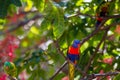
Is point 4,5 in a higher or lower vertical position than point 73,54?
higher

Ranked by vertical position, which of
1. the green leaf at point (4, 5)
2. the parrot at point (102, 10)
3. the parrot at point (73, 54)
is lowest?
the parrot at point (73, 54)

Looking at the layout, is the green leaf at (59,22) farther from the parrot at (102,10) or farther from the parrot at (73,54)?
the parrot at (102,10)

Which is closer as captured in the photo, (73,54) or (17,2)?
(73,54)

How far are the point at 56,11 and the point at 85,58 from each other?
666 mm

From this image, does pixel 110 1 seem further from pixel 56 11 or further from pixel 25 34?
pixel 25 34

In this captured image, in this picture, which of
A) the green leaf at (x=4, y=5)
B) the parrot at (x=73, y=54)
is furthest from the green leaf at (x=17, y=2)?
the parrot at (x=73, y=54)

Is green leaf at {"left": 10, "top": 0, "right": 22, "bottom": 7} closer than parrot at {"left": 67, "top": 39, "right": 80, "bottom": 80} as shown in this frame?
No

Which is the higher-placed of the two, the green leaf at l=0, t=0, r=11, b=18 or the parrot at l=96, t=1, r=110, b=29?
the green leaf at l=0, t=0, r=11, b=18

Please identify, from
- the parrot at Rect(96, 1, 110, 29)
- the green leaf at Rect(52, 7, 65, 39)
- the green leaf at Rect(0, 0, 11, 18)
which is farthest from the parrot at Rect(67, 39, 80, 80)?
the green leaf at Rect(0, 0, 11, 18)

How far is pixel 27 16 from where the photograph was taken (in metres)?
5.26

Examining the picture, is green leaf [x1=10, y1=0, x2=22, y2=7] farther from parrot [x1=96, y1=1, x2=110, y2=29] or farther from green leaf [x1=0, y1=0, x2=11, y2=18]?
parrot [x1=96, y1=1, x2=110, y2=29]

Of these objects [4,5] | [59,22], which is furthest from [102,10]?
[4,5]

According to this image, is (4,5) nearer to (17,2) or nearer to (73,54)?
(17,2)

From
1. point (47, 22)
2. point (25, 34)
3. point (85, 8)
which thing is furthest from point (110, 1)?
point (25, 34)
